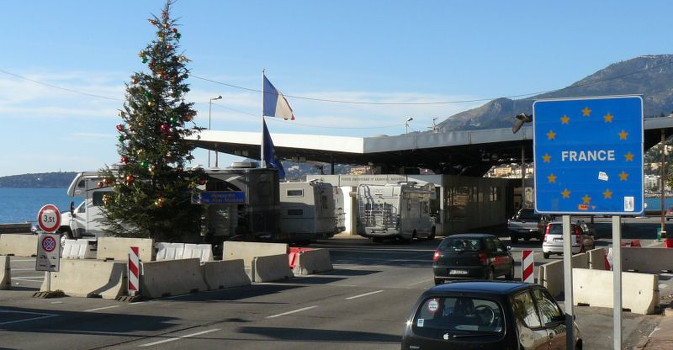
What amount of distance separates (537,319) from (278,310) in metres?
8.72

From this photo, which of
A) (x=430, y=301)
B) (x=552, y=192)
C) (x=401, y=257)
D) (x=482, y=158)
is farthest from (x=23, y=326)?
(x=482, y=158)

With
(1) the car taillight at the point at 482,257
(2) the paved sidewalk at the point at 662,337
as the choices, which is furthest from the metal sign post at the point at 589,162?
(1) the car taillight at the point at 482,257

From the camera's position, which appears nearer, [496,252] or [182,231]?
[496,252]

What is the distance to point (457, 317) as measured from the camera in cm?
826

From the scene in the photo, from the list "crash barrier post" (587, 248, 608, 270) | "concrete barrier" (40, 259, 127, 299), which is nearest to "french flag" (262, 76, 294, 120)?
"crash barrier post" (587, 248, 608, 270)

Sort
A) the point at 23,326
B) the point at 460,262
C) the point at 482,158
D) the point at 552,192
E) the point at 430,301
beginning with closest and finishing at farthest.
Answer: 1. the point at 430,301
2. the point at 552,192
3. the point at 23,326
4. the point at 460,262
5. the point at 482,158

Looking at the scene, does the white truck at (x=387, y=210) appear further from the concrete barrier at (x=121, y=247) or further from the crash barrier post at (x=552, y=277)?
the crash barrier post at (x=552, y=277)

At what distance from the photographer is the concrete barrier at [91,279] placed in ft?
61.2

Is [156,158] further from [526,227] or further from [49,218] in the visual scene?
[526,227]

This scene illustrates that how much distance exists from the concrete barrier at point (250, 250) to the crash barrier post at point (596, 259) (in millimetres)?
9530

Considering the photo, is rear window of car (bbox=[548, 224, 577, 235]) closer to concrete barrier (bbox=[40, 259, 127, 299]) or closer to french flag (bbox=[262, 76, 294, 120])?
french flag (bbox=[262, 76, 294, 120])

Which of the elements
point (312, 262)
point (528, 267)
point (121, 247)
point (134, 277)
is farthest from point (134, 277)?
point (121, 247)

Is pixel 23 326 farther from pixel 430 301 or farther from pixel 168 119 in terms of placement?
pixel 168 119

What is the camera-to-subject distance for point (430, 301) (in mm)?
8477
